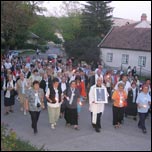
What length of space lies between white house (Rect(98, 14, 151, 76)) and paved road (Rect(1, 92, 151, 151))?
1838 centimetres

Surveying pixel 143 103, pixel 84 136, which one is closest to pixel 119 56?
pixel 143 103

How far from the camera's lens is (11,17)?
17.4 feet

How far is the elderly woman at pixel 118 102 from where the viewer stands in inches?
399

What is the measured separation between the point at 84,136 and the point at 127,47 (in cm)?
2479

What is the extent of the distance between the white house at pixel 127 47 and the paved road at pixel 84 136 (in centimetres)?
Result: 1838

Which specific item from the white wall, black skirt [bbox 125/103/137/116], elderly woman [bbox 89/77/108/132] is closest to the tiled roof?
the white wall

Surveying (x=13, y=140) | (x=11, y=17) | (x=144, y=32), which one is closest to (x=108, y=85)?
(x=13, y=140)

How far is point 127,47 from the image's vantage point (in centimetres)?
3322

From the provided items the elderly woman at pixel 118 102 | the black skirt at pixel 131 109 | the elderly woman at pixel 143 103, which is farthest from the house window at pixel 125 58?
the elderly woman at pixel 143 103

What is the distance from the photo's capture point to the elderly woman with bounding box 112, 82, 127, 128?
33.2 ft

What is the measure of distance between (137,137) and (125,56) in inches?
972

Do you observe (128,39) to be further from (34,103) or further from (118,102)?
(34,103)

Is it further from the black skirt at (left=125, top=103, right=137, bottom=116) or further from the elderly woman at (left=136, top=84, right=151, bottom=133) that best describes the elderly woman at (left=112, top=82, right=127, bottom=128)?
the black skirt at (left=125, top=103, right=137, bottom=116)

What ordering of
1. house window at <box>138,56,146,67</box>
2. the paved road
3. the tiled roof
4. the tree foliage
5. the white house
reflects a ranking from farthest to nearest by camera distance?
the tree foliage
the tiled roof
the white house
house window at <box>138,56,146,67</box>
the paved road
